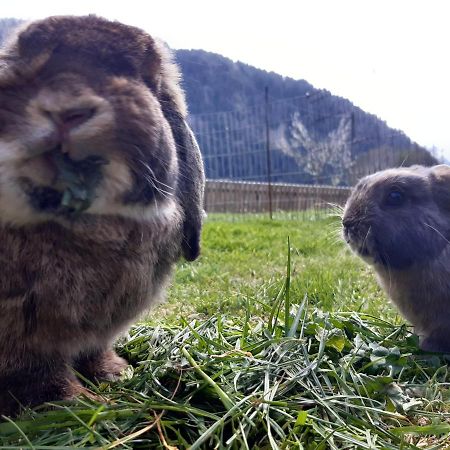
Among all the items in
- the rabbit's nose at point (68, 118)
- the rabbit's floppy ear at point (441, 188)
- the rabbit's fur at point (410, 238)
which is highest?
the rabbit's nose at point (68, 118)

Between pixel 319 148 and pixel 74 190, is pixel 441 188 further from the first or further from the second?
pixel 319 148

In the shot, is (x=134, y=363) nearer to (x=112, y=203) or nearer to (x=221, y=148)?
(x=112, y=203)

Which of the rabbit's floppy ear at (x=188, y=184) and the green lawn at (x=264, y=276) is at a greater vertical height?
the rabbit's floppy ear at (x=188, y=184)

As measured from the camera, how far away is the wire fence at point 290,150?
11.2m

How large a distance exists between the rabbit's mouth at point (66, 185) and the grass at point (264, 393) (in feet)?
1.72

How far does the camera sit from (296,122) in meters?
13.9

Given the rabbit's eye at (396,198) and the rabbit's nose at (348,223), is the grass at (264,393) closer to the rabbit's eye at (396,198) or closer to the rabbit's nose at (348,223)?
the rabbit's nose at (348,223)

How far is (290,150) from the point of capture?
1407 centimetres

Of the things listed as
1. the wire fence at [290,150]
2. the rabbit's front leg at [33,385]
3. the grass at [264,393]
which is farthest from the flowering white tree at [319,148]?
the rabbit's front leg at [33,385]

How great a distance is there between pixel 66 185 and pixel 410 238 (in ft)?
5.02

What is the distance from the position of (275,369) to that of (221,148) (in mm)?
11011

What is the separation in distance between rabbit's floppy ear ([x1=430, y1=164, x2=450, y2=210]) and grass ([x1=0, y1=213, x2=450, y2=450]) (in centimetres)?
54

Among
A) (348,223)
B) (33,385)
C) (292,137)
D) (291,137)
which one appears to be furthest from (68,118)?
(291,137)

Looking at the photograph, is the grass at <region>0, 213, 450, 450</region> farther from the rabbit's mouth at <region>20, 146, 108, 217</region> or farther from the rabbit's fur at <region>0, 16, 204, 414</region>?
the rabbit's mouth at <region>20, 146, 108, 217</region>
